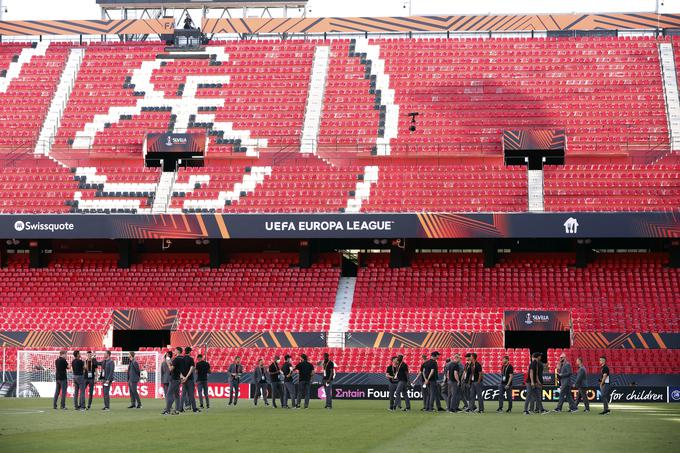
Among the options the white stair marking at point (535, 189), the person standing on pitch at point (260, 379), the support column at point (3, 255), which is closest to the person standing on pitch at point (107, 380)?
the person standing on pitch at point (260, 379)

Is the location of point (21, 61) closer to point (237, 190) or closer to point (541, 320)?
point (237, 190)

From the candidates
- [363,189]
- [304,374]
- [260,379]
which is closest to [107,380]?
[304,374]

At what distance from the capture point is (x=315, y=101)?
191 ft

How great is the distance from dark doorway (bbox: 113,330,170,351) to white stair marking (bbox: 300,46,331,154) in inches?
438

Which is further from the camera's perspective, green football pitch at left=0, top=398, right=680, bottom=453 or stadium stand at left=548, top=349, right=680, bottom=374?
stadium stand at left=548, top=349, right=680, bottom=374

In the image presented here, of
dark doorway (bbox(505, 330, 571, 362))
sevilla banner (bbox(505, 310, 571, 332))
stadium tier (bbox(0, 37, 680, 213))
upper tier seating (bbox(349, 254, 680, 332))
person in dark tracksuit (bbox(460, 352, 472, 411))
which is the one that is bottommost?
person in dark tracksuit (bbox(460, 352, 472, 411))

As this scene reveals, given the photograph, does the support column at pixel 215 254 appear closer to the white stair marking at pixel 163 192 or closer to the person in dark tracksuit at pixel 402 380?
the white stair marking at pixel 163 192

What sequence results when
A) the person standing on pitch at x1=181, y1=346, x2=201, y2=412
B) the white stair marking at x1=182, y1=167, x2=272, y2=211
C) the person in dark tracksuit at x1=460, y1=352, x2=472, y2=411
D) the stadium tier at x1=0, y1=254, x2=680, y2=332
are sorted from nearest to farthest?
the person standing on pitch at x1=181, y1=346, x2=201, y2=412 → the person in dark tracksuit at x1=460, y1=352, x2=472, y2=411 → the stadium tier at x1=0, y1=254, x2=680, y2=332 → the white stair marking at x1=182, y1=167, x2=272, y2=211

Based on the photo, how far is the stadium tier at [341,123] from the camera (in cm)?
5047

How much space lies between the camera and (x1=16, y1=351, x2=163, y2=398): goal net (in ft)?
133

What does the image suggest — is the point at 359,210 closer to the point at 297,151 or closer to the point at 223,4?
the point at 297,151

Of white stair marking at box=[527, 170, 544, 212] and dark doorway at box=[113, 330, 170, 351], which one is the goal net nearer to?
dark doorway at box=[113, 330, 170, 351]

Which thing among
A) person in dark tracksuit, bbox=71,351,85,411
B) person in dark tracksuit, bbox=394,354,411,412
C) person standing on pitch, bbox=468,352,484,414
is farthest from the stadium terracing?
person in dark tracksuit, bbox=71,351,85,411

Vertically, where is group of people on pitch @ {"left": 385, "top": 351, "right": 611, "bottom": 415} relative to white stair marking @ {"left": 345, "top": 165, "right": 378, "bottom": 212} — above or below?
below
